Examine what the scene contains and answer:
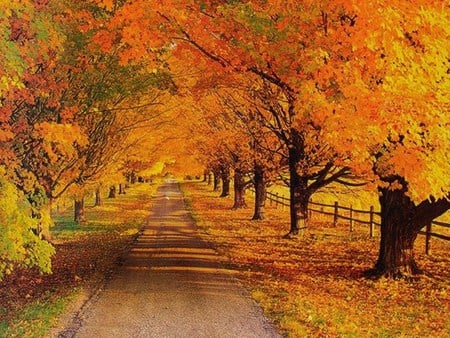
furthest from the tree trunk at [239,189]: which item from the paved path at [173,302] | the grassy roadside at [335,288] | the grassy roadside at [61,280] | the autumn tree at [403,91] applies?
the autumn tree at [403,91]

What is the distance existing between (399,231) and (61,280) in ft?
29.0

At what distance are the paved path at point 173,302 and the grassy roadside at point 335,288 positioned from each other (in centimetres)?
53

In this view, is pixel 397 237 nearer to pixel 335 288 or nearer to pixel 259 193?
pixel 335 288

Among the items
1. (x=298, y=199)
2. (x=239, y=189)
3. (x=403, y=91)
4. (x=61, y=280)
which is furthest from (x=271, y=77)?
(x=239, y=189)

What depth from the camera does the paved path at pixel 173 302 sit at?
30.1ft

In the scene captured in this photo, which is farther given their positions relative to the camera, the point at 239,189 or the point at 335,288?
the point at 239,189

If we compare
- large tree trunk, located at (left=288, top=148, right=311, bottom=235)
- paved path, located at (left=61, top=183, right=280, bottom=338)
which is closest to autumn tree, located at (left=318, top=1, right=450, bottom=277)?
paved path, located at (left=61, top=183, right=280, bottom=338)

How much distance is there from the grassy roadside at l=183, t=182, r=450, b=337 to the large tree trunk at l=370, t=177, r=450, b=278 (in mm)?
461

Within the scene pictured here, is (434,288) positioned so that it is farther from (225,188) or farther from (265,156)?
(225,188)

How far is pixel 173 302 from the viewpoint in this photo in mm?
11055

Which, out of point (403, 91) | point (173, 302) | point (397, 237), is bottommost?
point (173, 302)

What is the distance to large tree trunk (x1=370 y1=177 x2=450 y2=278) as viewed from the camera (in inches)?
551

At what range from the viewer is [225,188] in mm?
51625

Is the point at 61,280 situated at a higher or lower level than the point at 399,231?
lower
